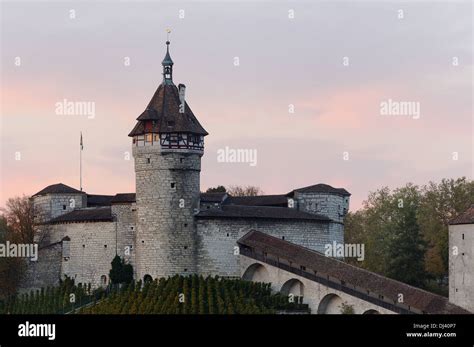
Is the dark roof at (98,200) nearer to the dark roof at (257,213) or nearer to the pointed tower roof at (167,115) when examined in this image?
the pointed tower roof at (167,115)

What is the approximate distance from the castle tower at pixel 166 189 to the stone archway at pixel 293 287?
5280mm

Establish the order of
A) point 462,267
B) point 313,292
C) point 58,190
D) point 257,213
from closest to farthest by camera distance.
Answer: point 462,267 → point 313,292 → point 257,213 → point 58,190

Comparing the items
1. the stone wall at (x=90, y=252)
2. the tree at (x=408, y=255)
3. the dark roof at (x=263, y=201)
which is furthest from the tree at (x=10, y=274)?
the tree at (x=408, y=255)

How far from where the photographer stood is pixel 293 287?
3142 inches

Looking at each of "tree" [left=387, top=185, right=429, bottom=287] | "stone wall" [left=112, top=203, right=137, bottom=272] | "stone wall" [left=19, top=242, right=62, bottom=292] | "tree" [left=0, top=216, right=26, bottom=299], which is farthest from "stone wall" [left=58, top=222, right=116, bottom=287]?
"tree" [left=387, top=185, right=429, bottom=287]

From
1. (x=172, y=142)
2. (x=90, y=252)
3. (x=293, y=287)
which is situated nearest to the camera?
(x=293, y=287)

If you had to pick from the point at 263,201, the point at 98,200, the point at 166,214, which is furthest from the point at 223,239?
the point at 98,200

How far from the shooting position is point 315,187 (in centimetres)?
8800

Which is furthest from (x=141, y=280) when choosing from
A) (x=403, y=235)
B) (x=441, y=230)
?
(x=441, y=230)

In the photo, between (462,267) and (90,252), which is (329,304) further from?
(90,252)

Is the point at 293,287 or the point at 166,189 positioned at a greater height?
the point at 166,189

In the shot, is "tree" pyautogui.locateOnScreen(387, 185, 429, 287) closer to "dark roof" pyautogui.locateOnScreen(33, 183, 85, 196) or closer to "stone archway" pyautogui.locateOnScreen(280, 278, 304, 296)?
"stone archway" pyautogui.locateOnScreen(280, 278, 304, 296)

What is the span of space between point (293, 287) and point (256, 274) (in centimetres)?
278
